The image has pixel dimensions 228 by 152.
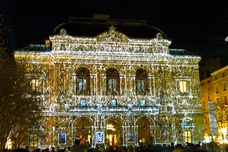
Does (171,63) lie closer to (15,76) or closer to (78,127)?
(78,127)

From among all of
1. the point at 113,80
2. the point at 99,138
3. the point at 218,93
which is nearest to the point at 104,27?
the point at 113,80

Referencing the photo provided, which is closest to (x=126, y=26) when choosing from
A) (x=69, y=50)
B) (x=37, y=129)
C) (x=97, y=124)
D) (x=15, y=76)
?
(x=69, y=50)

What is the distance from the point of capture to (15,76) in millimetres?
25953

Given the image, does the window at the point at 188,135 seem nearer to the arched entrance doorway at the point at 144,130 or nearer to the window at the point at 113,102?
the arched entrance doorway at the point at 144,130

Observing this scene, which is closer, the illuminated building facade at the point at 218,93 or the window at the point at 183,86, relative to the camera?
the window at the point at 183,86

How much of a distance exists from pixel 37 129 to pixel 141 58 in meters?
16.4

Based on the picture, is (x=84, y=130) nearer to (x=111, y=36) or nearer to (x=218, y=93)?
(x=111, y=36)

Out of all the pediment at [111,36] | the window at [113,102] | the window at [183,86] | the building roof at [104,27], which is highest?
the building roof at [104,27]

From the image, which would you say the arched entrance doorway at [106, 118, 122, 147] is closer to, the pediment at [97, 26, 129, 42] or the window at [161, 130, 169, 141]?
the window at [161, 130, 169, 141]

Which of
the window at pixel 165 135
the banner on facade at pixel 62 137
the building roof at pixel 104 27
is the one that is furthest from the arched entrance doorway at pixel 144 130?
the building roof at pixel 104 27

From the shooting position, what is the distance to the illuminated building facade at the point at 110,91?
46000mm

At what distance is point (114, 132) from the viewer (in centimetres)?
4878

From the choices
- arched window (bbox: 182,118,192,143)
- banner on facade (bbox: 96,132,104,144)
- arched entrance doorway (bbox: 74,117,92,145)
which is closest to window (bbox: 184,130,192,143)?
arched window (bbox: 182,118,192,143)

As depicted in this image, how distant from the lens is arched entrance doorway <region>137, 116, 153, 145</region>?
48.0m
